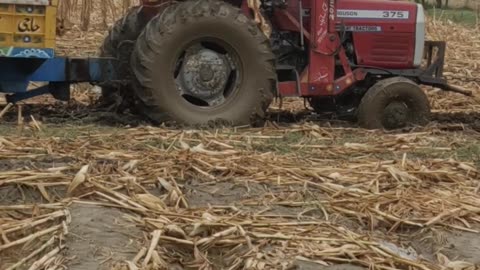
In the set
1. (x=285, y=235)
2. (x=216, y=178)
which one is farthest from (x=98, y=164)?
(x=285, y=235)

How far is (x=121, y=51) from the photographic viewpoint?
9.58 metres

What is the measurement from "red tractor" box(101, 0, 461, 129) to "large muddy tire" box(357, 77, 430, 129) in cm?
1

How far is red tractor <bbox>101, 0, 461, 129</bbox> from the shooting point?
29.1 ft

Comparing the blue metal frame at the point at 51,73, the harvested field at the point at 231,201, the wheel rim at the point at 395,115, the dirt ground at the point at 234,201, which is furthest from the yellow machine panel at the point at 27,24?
the wheel rim at the point at 395,115

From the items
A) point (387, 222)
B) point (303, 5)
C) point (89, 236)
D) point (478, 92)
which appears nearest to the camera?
point (89, 236)

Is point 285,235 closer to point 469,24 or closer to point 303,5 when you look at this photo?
point 303,5

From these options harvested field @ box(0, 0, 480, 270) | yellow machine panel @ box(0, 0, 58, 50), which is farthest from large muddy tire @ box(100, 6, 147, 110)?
harvested field @ box(0, 0, 480, 270)

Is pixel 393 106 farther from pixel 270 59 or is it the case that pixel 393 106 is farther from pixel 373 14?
pixel 270 59

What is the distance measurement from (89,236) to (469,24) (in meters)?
21.9

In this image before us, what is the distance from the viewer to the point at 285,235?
524 centimetres

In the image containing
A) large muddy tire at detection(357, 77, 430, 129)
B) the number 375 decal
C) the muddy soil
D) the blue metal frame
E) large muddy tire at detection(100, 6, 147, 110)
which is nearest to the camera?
the muddy soil

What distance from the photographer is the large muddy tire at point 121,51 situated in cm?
953

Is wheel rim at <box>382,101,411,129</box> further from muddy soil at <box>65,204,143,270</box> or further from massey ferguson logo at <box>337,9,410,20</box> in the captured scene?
muddy soil at <box>65,204,143,270</box>

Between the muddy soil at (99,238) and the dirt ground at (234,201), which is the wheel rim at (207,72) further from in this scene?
the muddy soil at (99,238)
